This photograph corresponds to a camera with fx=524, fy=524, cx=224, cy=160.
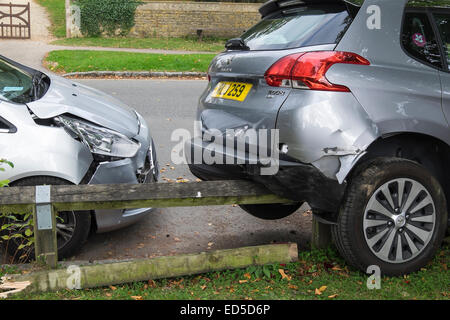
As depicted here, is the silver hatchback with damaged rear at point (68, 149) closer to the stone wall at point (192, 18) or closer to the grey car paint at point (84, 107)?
the grey car paint at point (84, 107)

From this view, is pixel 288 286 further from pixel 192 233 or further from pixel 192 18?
pixel 192 18

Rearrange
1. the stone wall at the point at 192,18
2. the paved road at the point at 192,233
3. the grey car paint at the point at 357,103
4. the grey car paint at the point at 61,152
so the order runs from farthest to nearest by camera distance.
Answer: the stone wall at the point at 192,18, the paved road at the point at 192,233, the grey car paint at the point at 61,152, the grey car paint at the point at 357,103

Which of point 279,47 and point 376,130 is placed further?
point 279,47

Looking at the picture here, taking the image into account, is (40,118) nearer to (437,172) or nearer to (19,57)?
(437,172)

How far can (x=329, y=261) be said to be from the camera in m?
3.99

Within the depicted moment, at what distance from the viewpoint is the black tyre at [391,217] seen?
3494 millimetres

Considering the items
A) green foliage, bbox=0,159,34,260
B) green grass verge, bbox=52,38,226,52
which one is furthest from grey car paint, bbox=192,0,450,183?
green grass verge, bbox=52,38,226,52

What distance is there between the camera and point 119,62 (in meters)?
14.4

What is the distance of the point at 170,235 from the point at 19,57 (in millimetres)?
13217

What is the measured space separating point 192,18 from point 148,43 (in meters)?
3.68

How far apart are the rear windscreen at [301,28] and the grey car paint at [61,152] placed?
56.8 inches

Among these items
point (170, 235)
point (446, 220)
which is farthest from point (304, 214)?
point (446, 220)

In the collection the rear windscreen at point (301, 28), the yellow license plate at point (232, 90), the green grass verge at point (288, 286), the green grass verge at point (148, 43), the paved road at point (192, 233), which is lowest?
the paved road at point (192, 233)

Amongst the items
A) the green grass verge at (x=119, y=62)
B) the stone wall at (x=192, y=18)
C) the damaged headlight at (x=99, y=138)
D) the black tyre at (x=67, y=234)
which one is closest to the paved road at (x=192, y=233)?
the black tyre at (x=67, y=234)
